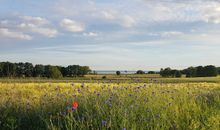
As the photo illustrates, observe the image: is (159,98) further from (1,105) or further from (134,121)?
(1,105)

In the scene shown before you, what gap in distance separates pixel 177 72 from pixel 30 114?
65.7 m

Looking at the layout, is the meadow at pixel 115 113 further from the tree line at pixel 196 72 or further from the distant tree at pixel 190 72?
the distant tree at pixel 190 72

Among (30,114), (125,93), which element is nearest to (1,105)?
(30,114)

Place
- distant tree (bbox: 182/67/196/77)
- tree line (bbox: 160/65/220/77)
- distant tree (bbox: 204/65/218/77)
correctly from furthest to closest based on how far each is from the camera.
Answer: distant tree (bbox: 182/67/196/77), distant tree (bbox: 204/65/218/77), tree line (bbox: 160/65/220/77)

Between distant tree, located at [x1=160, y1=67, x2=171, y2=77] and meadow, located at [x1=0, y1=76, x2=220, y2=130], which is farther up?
distant tree, located at [x1=160, y1=67, x2=171, y2=77]

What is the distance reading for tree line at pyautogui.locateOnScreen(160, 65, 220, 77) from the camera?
72.6 meters

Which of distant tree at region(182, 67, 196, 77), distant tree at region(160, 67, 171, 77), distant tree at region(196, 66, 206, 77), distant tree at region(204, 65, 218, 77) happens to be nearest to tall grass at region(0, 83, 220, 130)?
distant tree at region(160, 67, 171, 77)

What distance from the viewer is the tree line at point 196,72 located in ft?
238

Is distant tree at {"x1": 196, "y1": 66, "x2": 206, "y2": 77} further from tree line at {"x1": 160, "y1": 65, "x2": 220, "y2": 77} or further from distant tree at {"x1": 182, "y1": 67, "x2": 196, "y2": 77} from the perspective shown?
distant tree at {"x1": 182, "y1": 67, "x2": 196, "y2": 77}

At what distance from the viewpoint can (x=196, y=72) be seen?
75.4 m

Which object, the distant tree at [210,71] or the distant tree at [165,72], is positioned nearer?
the distant tree at [165,72]

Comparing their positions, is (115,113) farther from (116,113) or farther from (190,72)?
(190,72)

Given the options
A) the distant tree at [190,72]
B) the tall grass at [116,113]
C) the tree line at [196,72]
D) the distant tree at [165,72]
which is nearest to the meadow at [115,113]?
the tall grass at [116,113]

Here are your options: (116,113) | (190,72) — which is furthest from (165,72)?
(116,113)
